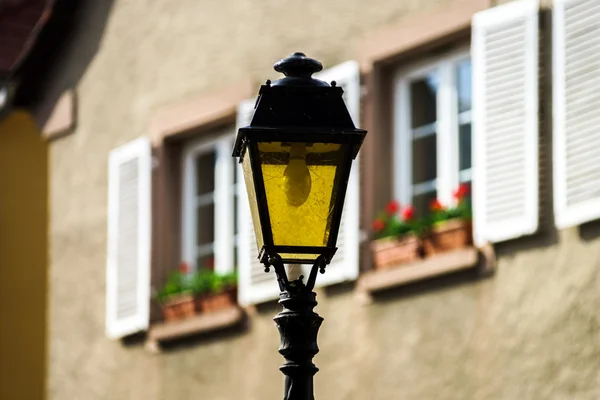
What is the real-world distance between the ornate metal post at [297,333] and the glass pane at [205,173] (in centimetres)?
756

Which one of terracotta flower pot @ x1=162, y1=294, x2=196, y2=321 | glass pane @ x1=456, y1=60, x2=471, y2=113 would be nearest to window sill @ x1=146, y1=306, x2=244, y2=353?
terracotta flower pot @ x1=162, y1=294, x2=196, y2=321

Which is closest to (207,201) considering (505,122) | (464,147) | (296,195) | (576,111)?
(464,147)

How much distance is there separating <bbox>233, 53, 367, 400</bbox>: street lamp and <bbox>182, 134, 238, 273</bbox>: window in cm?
714

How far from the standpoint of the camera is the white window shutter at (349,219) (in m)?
11.7

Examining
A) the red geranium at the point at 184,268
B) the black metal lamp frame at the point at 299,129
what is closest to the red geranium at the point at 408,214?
the red geranium at the point at 184,268

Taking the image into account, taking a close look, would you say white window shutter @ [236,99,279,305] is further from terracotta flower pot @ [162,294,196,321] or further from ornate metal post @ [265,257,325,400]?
ornate metal post @ [265,257,325,400]

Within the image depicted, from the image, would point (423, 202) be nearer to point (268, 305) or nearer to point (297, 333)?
point (268, 305)

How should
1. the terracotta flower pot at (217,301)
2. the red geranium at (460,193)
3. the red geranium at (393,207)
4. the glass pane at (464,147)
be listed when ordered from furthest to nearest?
the terracotta flower pot at (217,301)
the red geranium at (393,207)
the glass pane at (464,147)
the red geranium at (460,193)

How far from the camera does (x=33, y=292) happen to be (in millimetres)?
16844

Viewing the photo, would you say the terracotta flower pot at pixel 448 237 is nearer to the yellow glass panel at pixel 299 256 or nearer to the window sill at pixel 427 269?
the window sill at pixel 427 269

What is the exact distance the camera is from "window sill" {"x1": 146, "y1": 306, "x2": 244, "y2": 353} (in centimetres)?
1294

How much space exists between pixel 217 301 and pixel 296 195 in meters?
7.04

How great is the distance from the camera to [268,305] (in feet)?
41.3

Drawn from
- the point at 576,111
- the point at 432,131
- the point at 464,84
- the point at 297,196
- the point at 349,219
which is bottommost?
the point at 297,196
